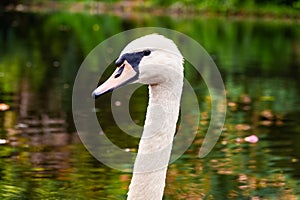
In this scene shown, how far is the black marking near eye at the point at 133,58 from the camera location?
3855 millimetres

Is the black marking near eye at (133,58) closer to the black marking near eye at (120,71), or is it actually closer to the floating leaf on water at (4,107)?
the black marking near eye at (120,71)

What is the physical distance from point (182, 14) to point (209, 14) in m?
1.02

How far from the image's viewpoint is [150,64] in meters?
3.86

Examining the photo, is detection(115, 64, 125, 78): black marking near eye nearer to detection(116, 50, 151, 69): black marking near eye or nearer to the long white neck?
detection(116, 50, 151, 69): black marking near eye

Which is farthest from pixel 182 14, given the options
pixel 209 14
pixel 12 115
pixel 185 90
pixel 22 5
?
pixel 12 115

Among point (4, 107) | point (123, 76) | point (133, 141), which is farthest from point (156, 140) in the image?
point (4, 107)

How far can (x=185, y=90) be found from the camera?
472 inches

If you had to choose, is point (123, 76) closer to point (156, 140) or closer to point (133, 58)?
point (133, 58)

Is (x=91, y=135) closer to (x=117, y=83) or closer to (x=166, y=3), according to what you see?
(x=117, y=83)

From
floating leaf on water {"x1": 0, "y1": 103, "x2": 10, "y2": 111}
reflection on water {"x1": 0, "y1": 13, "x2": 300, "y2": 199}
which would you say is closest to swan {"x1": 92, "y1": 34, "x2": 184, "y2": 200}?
reflection on water {"x1": 0, "y1": 13, "x2": 300, "y2": 199}

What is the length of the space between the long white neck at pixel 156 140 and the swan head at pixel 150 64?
0.05 metres

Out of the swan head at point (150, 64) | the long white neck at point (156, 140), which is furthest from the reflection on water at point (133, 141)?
the swan head at point (150, 64)

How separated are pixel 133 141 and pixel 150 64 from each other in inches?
182

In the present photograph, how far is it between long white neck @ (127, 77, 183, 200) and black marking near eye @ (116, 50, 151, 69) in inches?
6.0
